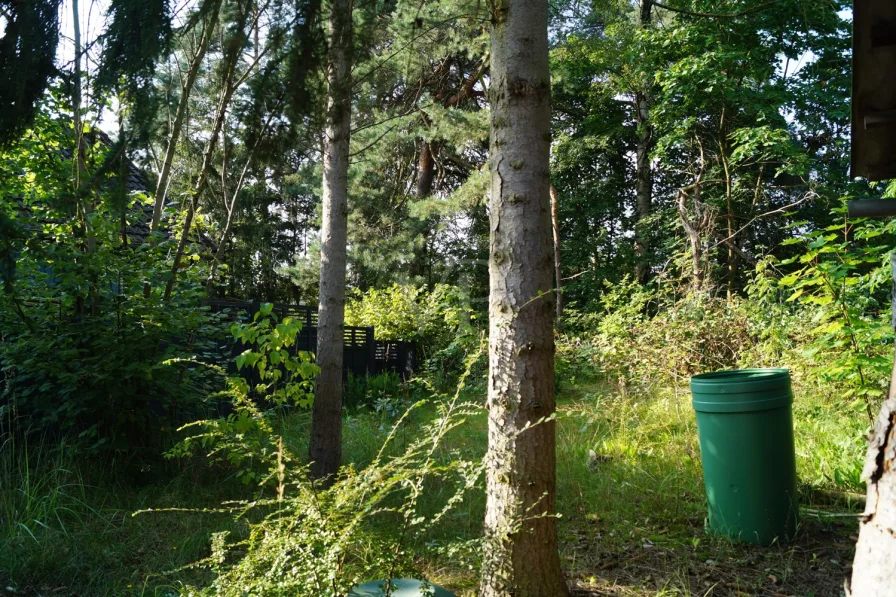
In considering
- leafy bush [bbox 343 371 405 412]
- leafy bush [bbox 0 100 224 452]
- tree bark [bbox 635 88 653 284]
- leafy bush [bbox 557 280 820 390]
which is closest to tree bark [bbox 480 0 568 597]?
leafy bush [bbox 0 100 224 452]

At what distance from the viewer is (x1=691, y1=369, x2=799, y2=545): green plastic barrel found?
3.71 metres

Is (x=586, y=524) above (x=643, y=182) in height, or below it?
below

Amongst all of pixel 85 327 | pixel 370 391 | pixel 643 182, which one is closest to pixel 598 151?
pixel 643 182

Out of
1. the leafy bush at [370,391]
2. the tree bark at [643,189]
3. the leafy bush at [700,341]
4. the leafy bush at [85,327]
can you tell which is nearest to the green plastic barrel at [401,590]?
the leafy bush at [85,327]

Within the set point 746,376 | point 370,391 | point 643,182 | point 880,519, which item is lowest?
point 370,391

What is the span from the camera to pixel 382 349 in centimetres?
1206

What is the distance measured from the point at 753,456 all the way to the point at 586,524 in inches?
44.7

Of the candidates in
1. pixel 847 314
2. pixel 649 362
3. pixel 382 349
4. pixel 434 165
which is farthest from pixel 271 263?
pixel 847 314

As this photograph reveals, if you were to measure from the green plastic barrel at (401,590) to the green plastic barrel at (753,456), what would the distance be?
2.12 meters

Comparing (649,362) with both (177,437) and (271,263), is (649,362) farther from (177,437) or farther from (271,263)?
(271,263)

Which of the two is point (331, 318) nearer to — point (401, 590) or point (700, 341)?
point (401, 590)

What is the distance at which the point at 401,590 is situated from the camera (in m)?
2.44

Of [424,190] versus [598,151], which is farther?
[598,151]

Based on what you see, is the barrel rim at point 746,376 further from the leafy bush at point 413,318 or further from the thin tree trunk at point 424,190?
the thin tree trunk at point 424,190
